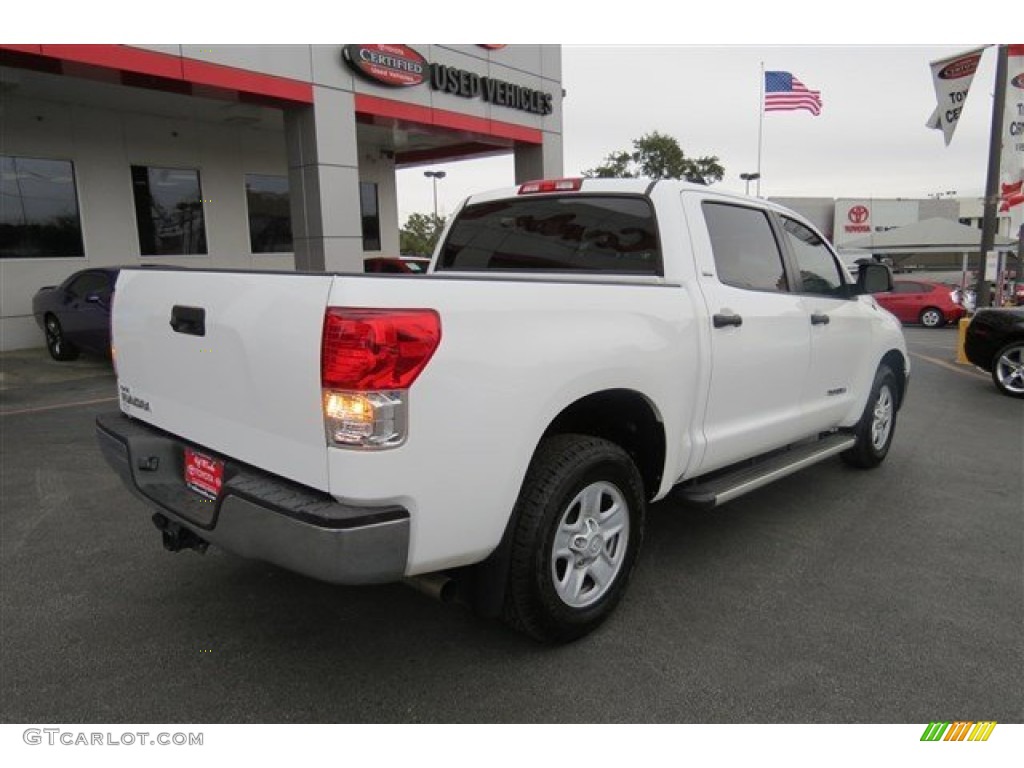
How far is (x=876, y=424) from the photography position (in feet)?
17.8

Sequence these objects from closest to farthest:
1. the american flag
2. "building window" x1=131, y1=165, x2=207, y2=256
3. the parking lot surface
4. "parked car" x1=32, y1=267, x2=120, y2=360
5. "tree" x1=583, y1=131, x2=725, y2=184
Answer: the parking lot surface, "parked car" x1=32, y1=267, x2=120, y2=360, "building window" x1=131, y1=165, x2=207, y2=256, the american flag, "tree" x1=583, y1=131, x2=725, y2=184

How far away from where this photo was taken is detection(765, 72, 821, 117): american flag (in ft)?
65.2

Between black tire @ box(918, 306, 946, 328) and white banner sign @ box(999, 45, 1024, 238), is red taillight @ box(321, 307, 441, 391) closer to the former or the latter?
white banner sign @ box(999, 45, 1024, 238)

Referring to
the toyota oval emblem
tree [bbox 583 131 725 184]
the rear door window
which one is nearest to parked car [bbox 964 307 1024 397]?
the rear door window

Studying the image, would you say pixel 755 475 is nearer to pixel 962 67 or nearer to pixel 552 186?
pixel 552 186

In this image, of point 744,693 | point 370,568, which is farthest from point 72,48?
point 744,693

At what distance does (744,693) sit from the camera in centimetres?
266

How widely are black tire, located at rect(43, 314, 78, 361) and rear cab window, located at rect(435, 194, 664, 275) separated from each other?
896 cm

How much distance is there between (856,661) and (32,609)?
3528mm

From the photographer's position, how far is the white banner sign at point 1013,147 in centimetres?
1187

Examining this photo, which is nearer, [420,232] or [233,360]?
[233,360]

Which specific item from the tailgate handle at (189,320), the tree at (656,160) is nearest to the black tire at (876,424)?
Result: the tailgate handle at (189,320)

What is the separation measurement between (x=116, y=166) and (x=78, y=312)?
168 inches
